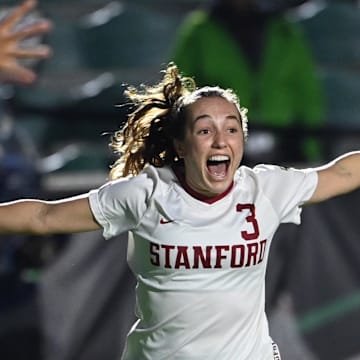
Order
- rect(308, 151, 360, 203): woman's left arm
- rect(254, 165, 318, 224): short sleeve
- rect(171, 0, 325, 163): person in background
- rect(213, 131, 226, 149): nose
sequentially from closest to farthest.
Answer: rect(213, 131, 226, 149): nose < rect(254, 165, 318, 224): short sleeve < rect(308, 151, 360, 203): woman's left arm < rect(171, 0, 325, 163): person in background

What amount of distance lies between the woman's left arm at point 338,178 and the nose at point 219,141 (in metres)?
0.46

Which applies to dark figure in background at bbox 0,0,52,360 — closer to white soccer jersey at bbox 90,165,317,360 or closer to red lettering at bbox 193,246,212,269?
white soccer jersey at bbox 90,165,317,360

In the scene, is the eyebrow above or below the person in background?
below

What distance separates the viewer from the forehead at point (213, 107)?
4043 mm

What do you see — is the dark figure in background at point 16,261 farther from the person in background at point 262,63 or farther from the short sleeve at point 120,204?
the short sleeve at point 120,204

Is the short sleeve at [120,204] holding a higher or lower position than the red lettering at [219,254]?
higher

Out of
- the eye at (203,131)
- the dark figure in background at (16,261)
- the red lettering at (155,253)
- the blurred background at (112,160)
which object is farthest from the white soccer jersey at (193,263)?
the blurred background at (112,160)

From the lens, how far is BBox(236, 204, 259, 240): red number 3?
4094 millimetres

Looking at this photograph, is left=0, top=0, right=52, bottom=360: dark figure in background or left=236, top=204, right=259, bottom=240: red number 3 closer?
left=236, top=204, right=259, bottom=240: red number 3

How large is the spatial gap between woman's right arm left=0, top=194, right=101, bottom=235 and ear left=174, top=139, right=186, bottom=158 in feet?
1.11

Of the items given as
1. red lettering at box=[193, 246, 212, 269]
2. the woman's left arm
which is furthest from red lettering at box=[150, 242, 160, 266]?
the woman's left arm

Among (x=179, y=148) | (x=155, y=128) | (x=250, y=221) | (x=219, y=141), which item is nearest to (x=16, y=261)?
(x=155, y=128)

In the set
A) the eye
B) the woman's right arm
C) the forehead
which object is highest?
the forehead

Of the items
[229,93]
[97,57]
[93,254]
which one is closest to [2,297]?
[93,254]
